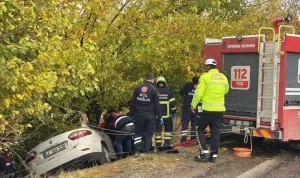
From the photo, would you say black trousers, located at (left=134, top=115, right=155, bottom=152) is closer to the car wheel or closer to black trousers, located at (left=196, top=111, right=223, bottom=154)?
the car wheel

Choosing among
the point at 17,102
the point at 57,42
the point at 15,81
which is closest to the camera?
the point at 15,81

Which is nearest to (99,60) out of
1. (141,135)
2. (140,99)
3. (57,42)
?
(140,99)

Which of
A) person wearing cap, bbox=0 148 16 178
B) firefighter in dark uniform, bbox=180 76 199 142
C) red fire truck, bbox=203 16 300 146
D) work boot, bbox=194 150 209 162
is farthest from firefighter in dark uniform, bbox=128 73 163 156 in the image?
person wearing cap, bbox=0 148 16 178

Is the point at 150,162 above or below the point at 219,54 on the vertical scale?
below

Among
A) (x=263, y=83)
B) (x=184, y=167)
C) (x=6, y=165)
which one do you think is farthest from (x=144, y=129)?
(x=6, y=165)

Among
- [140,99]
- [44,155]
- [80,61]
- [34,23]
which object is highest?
[34,23]

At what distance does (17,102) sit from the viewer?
229 inches

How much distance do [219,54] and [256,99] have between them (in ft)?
4.45

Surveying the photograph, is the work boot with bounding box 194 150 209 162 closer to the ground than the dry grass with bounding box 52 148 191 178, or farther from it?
farther from it

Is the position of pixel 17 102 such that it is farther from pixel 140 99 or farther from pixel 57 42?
pixel 140 99

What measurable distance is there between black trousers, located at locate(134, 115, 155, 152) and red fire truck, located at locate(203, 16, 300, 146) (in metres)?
1.73

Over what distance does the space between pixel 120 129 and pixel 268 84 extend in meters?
3.50

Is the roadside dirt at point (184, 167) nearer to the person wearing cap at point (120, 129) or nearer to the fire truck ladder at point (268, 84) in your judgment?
the fire truck ladder at point (268, 84)

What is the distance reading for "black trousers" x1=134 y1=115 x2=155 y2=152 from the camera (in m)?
8.66
